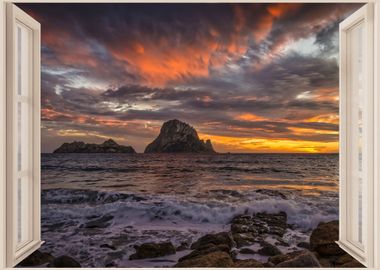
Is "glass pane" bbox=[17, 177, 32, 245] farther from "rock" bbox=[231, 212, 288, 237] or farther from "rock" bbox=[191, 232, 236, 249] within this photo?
"rock" bbox=[231, 212, 288, 237]

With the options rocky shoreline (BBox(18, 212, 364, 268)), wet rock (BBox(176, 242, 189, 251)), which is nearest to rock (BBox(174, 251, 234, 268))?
rocky shoreline (BBox(18, 212, 364, 268))

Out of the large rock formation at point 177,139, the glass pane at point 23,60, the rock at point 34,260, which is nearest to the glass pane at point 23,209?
the glass pane at point 23,60

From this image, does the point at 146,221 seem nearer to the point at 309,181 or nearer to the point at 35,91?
the point at 35,91

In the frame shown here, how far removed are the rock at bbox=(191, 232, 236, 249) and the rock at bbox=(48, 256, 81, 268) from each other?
109cm

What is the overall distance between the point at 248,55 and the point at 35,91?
2633 millimetres

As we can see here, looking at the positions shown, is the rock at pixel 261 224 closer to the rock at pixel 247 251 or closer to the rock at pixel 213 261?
the rock at pixel 247 251

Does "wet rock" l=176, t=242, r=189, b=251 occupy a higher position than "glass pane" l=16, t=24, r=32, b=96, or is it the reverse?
"glass pane" l=16, t=24, r=32, b=96

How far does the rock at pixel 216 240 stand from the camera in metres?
3.21

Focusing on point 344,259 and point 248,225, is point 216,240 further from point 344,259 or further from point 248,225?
point 344,259

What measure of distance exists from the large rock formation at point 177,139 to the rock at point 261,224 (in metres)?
1.05

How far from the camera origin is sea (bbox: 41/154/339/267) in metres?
3.30

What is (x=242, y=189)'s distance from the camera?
4660 millimetres
